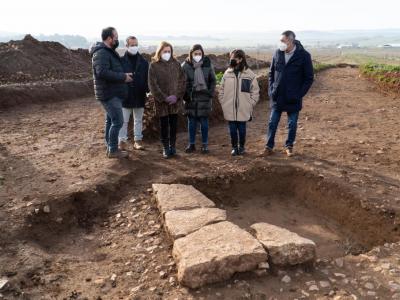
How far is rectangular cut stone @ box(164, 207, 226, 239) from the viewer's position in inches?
170

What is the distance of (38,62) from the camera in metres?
15.8

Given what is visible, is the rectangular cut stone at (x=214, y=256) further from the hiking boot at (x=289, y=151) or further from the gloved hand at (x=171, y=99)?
the hiking boot at (x=289, y=151)

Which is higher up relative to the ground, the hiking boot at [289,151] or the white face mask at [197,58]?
the white face mask at [197,58]

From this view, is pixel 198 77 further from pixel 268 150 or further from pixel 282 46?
pixel 268 150

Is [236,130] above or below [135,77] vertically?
below

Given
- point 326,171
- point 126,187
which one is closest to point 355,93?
point 326,171

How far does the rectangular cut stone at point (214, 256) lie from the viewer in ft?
11.9

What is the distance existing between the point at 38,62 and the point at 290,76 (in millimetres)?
12501

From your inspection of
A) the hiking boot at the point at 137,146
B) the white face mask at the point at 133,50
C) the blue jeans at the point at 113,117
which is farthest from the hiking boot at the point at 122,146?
the white face mask at the point at 133,50

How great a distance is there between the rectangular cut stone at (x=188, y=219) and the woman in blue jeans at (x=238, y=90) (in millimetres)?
2134

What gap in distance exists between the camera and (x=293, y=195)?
6211mm

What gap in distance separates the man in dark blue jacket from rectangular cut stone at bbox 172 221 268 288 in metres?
2.85

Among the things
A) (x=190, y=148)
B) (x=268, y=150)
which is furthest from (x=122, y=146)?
(x=268, y=150)

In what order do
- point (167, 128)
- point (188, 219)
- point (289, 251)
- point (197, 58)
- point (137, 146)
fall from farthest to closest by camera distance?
point (137, 146)
point (167, 128)
point (197, 58)
point (188, 219)
point (289, 251)
